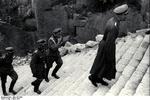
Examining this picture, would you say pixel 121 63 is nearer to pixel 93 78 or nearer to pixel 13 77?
pixel 93 78

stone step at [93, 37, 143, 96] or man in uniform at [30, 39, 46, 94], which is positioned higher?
man in uniform at [30, 39, 46, 94]

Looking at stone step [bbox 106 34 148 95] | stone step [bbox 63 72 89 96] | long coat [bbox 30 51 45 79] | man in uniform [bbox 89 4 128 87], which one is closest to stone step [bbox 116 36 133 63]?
stone step [bbox 106 34 148 95]

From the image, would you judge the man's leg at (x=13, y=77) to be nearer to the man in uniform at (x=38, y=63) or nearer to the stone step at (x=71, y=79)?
the man in uniform at (x=38, y=63)

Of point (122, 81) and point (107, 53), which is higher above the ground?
point (107, 53)

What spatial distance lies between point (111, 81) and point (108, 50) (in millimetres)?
1080

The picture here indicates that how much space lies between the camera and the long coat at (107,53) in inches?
286

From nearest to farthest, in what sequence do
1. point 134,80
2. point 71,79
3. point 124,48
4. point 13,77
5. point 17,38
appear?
1. point 134,80
2. point 13,77
3. point 71,79
4. point 124,48
5. point 17,38

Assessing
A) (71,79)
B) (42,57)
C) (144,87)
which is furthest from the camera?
(71,79)

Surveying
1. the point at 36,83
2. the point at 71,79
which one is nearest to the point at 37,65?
the point at 36,83

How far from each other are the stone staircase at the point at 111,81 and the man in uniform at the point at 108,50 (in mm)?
367

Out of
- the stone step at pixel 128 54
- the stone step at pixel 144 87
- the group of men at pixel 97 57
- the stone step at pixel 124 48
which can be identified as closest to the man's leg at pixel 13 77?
the group of men at pixel 97 57

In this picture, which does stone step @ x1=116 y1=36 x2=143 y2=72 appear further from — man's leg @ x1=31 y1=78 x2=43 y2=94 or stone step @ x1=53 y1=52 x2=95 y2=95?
man's leg @ x1=31 y1=78 x2=43 y2=94

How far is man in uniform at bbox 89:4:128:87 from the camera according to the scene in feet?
23.9

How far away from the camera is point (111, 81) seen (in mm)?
8133
